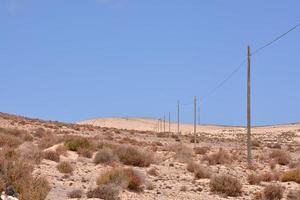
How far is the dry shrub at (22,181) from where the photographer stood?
46.0ft

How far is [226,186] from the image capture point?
21094 mm

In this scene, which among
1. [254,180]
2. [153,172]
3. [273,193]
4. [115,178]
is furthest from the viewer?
[153,172]

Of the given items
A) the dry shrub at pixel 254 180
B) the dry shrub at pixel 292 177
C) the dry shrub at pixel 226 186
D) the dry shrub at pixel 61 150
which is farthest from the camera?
the dry shrub at pixel 61 150

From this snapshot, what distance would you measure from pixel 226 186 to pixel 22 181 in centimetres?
875

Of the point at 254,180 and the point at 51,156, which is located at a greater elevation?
the point at 51,156

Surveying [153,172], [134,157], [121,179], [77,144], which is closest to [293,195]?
[121,179]

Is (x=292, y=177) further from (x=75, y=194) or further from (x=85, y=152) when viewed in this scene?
(x=75, y=194)

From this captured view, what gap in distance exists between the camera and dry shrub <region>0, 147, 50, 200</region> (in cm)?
1401

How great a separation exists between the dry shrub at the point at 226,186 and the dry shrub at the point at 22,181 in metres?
7.49

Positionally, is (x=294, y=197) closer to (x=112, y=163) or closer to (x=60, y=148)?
(x=112, y=163)

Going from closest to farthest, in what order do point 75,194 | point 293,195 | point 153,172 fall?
1. point 75,194
2. point 293,195
3. point 153,172

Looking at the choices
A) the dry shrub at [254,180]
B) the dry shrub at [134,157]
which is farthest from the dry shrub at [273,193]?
the dry shrub at [134,157]

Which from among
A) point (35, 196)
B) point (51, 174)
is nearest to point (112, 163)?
point (51, 174)

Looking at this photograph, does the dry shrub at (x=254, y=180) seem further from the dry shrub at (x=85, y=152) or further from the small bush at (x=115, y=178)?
the dry shrub at (x=85, y=152)
